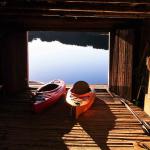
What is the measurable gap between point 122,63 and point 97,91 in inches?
115

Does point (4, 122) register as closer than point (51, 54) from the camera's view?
Yes

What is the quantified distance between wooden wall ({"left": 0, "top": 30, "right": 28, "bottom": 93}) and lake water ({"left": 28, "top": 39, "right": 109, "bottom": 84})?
684 inches

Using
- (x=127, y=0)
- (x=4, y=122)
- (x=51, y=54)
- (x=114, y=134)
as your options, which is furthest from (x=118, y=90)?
(x=51, y=54)

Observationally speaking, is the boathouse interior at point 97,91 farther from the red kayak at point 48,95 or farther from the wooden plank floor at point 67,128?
the red kayak at point 48,95

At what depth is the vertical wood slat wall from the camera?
1538 cm

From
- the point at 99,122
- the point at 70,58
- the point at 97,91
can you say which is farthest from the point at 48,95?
the point at 70,58

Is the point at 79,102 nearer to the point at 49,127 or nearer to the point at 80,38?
the point at 49,127

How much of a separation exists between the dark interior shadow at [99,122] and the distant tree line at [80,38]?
147ft

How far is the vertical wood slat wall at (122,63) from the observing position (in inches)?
605

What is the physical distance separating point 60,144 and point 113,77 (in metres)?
7.67

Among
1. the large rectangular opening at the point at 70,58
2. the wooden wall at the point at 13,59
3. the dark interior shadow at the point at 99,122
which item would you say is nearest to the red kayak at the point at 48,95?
the wooden wall at the point at 13,59

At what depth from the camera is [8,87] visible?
16766mm

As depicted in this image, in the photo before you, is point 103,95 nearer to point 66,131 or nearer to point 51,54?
point 66,131

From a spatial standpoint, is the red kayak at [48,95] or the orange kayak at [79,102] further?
the red kayak at [48,95]
